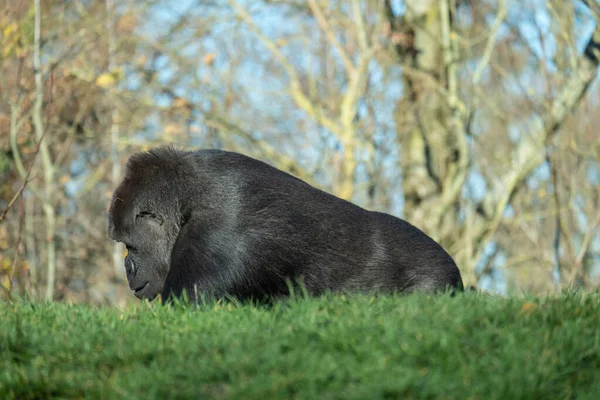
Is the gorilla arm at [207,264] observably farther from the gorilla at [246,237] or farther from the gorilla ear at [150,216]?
the gorilla ear at [150,216]

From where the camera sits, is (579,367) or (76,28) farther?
(76,28)

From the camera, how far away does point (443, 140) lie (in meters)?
14.0

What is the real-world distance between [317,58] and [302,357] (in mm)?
14255

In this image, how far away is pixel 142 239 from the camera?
6773mm

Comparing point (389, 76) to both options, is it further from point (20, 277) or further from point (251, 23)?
→ point (20, 277)

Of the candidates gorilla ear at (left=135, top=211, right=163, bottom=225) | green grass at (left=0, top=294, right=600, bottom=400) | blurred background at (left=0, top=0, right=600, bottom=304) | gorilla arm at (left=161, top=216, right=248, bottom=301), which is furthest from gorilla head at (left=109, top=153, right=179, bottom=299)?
blurred background at (left=0, top=0, right=600, bottom=304)

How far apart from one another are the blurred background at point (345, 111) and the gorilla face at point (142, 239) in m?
4.96

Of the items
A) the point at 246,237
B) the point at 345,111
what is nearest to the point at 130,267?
the point at 246,237

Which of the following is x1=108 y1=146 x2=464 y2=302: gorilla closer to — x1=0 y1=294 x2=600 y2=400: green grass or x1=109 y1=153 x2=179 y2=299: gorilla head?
x1=109 y1=153 x2=179 y2=299: gorilla head

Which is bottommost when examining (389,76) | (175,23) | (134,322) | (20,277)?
(20,277)

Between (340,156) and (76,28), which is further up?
(76,28)

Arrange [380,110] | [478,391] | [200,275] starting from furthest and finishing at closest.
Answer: [380,110], [200,275], [478,391]

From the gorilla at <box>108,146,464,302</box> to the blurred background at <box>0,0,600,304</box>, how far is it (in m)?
5.02

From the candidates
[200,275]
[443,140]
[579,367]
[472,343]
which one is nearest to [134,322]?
[200,275]
